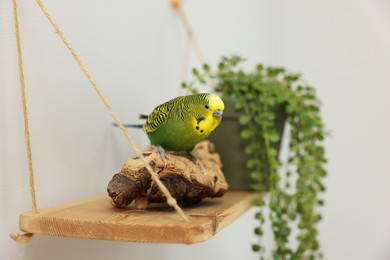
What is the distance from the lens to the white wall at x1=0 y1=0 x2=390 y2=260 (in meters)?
0.69

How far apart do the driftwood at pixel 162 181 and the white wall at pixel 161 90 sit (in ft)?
0.46

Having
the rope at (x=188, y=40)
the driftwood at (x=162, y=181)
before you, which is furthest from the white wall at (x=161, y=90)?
the driftwood at (x=162, y=181)

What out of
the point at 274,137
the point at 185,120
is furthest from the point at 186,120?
the point at 274,137

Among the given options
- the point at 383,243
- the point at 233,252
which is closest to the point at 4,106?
the point at 233,252

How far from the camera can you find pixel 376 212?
1.68 metres

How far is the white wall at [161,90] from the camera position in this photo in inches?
27.2

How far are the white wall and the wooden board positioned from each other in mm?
78

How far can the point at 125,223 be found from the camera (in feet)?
1.86

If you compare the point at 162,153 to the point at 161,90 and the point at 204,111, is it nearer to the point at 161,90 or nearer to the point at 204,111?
the point at 204,111

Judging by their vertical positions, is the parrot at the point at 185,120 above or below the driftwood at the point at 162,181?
above

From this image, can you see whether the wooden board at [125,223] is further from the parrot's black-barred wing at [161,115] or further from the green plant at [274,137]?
the green plant at [274,137]

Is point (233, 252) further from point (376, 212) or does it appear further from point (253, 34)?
point (253, 34)

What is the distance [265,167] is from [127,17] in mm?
441

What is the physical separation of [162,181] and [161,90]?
0.42 meters
